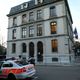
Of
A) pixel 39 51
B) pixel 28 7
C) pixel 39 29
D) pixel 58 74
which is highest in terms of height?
pixel 28 7

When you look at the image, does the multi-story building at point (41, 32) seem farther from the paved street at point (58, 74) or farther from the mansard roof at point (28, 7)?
the paved street at point (58, 74)

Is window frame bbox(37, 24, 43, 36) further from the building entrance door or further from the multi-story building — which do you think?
the building entrance door

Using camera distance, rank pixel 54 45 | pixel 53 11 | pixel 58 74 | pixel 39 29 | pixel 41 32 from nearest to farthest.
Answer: pixel 58 74 < pixel 54 45 < pixel 53 11 < pixel 41 32 < pixel 39 29

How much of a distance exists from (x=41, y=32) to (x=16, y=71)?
80.4 ft

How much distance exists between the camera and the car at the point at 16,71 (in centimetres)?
1143

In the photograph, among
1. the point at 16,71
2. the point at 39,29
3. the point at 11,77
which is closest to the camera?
the point at 16,71

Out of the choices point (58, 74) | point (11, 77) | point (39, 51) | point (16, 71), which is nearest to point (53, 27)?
point (39, 51)

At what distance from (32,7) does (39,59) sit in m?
12.4

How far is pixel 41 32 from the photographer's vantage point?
35719 millimetres

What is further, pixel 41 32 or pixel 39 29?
pixel 39 29

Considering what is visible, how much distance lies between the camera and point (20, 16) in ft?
135

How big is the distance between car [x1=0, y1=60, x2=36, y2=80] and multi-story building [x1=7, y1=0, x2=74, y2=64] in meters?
19.6

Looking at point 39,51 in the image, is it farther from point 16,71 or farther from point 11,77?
point 16,71

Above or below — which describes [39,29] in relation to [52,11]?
below
